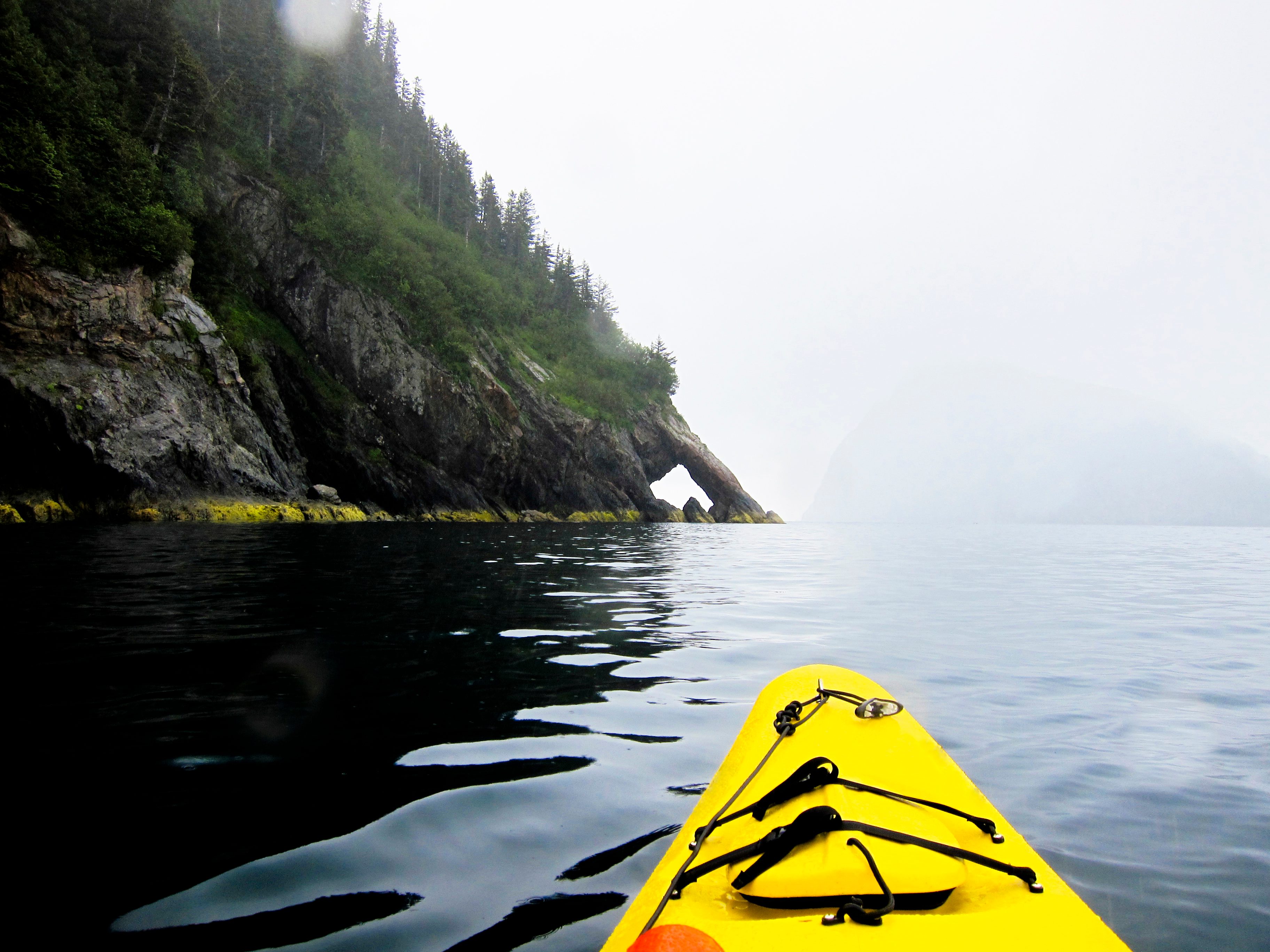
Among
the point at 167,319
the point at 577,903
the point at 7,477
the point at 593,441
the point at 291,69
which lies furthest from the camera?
the point at 291,69

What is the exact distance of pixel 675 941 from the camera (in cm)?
119

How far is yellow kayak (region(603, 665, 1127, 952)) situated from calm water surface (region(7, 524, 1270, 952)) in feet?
1.80

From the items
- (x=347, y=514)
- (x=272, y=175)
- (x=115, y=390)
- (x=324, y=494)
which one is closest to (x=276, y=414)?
(x=324, y=494)

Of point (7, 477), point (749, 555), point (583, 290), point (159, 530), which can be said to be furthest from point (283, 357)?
point (583, 290)

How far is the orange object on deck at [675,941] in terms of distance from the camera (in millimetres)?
1165

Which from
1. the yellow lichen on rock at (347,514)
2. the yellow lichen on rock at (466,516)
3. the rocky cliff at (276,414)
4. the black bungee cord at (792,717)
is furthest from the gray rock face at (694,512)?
the black bungee cord at (792,717)

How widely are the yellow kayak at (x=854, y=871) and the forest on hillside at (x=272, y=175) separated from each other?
25654 mm

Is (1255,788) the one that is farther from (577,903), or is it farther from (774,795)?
(577,903)

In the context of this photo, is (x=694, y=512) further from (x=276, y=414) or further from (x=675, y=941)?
(x=675, y=941)

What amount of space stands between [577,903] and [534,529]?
2586 centimetres

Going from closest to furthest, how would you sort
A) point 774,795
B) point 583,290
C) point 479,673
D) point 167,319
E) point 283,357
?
point 774,795 → point 479,673 → point 167,319 → point 283,357 → point 583,290

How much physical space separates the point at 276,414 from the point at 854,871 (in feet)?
101

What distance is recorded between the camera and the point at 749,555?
62.1 ft

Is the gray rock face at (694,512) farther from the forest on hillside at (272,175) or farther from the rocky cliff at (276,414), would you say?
the forest on hillside at (272,175)
